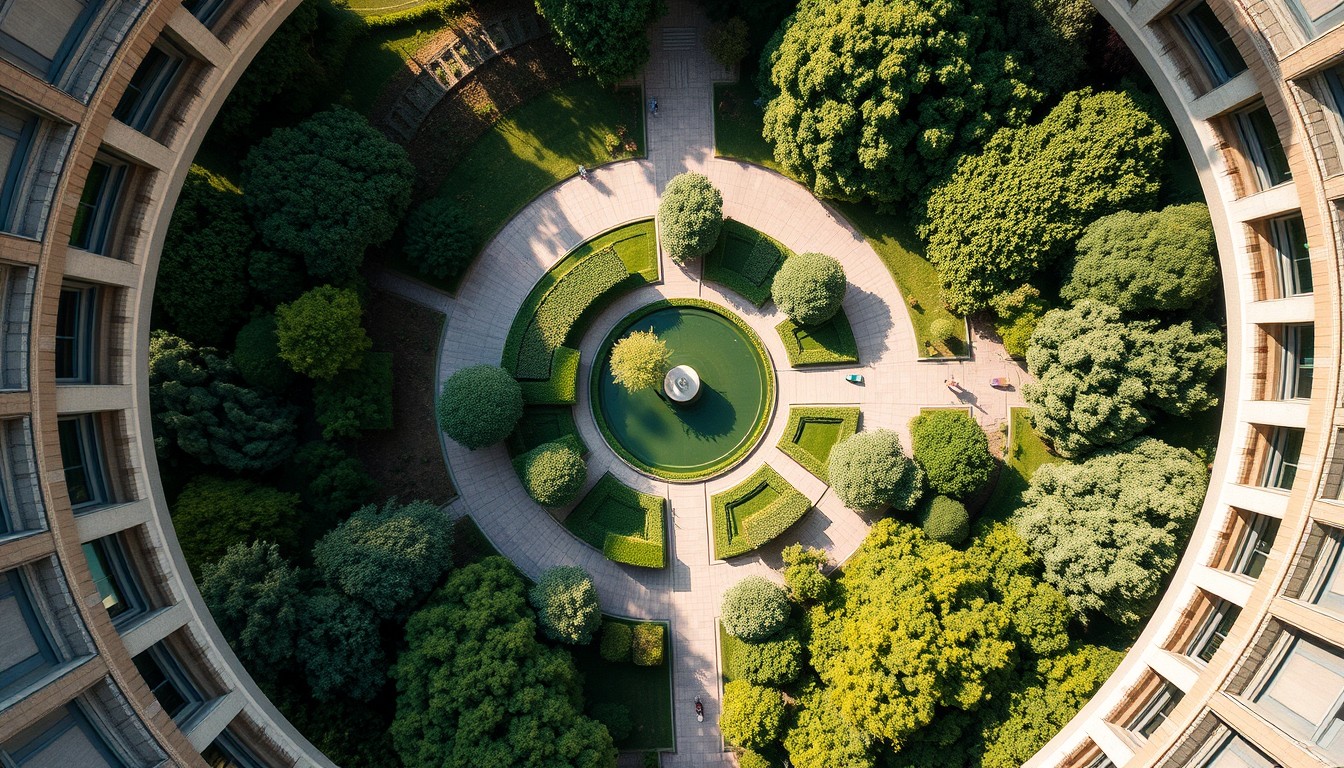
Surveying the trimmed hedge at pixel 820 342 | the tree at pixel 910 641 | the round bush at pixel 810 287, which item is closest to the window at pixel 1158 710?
the tree at pixel 910 641

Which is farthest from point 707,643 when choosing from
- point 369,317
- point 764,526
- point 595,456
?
point 369,317

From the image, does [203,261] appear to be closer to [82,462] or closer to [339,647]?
[82,462]

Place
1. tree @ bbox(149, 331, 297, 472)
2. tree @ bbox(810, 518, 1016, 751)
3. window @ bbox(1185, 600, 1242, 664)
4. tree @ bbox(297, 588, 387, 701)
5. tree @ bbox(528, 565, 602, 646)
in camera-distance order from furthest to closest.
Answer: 1. tree @ bbox(528, 565, 602, 646)
2. tree @ bbox(149, 331, 297, 472)
3. tree @ bbox(297, 588, 387, 701)
4. tree @ bbox(810, 518, 1016, 751)
5. window @ bbox(1185, 600, 1242, 664)

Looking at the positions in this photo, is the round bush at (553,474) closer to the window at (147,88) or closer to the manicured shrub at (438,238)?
the manicured shrub at (438,238)

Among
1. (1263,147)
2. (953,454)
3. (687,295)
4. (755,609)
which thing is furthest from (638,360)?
(1263,147)

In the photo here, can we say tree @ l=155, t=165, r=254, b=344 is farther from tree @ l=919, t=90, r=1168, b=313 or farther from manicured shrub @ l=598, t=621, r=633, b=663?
tree @ l=919, t=90, r=1168, b=313

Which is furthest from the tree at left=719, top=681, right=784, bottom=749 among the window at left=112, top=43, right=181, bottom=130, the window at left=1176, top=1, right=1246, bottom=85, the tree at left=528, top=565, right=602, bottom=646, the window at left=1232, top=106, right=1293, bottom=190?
the window at left=112, top=43, right=181, bottom=130
